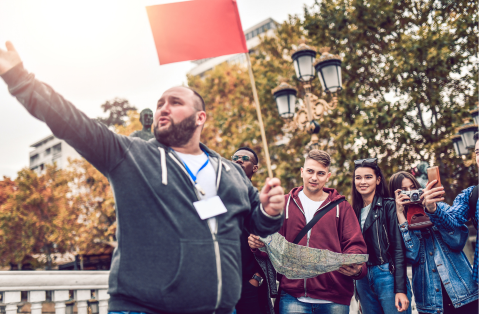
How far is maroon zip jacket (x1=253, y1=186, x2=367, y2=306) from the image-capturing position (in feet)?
10.1

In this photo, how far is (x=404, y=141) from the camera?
1155cm

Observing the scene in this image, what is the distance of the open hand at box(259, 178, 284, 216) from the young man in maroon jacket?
42.3 inches

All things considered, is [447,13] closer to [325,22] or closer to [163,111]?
[325,22]

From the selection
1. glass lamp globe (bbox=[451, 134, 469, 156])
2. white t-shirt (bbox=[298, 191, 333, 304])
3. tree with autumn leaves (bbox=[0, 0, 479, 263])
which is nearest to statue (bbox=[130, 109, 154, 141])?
white t-shirt (bbox=[298, 191, 333, 304])

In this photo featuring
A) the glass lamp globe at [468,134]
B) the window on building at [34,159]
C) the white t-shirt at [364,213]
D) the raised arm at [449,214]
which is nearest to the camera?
the raised arm at [449,214]

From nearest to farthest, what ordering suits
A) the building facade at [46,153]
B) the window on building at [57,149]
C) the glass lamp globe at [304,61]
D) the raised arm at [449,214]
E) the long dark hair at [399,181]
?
the raised arm at [449,214]
the long dark hair at [399,181]
the glass lamp globe at [304,61]
the building facade at [46,153]
the window on building at [57,149]

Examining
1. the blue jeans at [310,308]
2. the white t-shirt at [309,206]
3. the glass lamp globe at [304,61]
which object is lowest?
the blue jeans at [310,308]

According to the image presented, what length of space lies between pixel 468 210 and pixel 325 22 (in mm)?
10845

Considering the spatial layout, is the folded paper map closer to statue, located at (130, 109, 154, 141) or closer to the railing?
statue, located at (130, 109, 154, 141)

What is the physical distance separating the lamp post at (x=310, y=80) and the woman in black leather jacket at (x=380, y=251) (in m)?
2.90

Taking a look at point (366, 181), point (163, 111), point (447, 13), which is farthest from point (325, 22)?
point (163, 111)

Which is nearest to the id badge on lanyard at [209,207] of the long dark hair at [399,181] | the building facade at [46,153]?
the long dark hair at [399,181]

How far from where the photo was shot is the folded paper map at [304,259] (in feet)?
9.56

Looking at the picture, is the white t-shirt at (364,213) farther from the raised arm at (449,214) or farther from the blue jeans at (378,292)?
the raised arm at (449,214)
